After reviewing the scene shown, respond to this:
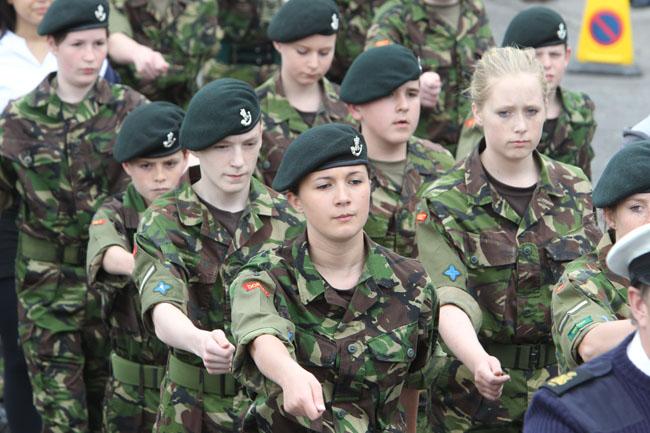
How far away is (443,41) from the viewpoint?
814 centimetres

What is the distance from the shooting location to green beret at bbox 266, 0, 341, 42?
7348 millimetres

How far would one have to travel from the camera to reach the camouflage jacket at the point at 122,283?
6.33 m

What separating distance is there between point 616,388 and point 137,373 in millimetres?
3294

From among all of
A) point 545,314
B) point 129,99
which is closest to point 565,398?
point 545,314

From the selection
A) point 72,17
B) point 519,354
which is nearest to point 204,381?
point 519,354

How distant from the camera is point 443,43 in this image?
8.14 metres

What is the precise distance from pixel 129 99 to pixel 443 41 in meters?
1.93

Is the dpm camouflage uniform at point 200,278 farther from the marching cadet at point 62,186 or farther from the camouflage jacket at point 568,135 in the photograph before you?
the camouflage jacket at point 568,135

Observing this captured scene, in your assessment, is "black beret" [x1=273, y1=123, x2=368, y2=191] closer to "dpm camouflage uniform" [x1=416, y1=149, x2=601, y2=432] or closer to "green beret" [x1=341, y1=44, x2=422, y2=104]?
"dpm camouflage uniform" [x1=416, y1=149, x2=601, y2=432]

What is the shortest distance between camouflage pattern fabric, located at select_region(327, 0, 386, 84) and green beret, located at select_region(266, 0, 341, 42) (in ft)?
6.30

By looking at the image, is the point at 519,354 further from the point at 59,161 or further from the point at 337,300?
the point at 59,161

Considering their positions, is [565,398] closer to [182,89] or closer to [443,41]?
[443,41]

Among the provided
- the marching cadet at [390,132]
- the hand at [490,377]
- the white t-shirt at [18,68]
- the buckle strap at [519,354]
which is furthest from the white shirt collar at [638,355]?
the white t-shirt at [18,68]

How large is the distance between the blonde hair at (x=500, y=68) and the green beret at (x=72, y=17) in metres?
2.06
